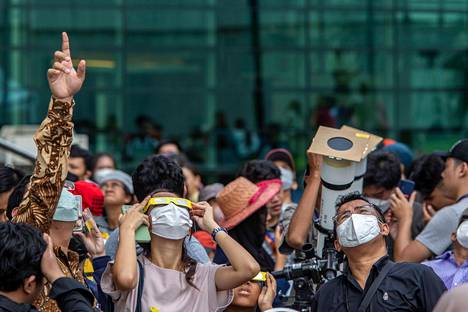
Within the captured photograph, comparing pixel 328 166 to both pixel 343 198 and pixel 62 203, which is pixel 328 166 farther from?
pixel 62 203

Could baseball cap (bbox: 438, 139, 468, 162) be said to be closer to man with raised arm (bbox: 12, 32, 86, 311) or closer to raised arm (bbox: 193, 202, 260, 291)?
raised arm (bbox: 193, 202, 260, 291)

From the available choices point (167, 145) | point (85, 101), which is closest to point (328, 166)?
point (167, 145)

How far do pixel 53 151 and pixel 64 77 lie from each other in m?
0.38

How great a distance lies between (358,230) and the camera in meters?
6.10

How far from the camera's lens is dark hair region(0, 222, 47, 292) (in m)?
5.03

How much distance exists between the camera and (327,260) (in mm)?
6918

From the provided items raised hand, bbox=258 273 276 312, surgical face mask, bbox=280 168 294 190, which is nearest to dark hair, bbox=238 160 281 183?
surgical face mask, bbox=280 168 294 190

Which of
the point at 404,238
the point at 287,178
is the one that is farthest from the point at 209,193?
the point at 404,238

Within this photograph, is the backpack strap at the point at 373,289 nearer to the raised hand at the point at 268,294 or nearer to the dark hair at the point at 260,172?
the raised hand at the point at 268,294

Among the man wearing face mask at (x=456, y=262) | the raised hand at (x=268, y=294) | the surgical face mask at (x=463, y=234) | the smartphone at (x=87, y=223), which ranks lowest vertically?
the raised hand at (x=268, y=294)

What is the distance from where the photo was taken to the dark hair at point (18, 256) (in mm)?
5031

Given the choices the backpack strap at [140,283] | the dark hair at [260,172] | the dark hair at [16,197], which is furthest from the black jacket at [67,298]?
the dark hair at [260,172]

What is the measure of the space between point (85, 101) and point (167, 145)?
37.8 feet

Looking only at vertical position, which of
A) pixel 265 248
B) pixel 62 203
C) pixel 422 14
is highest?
pixel 422 14
